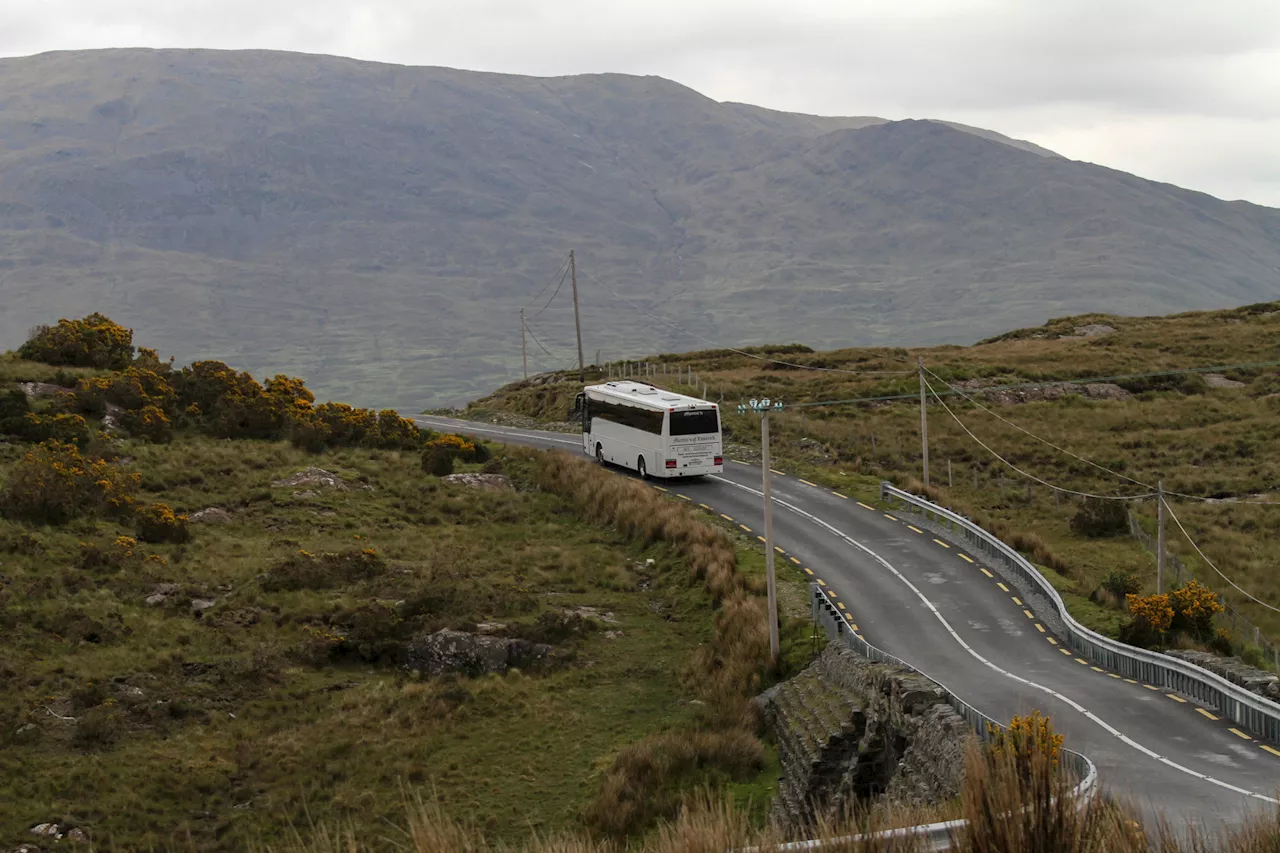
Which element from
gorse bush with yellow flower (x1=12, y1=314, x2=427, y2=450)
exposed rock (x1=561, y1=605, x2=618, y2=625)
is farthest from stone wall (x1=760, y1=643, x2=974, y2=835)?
gorse bush with yellow flower (x1=12, y1=314, x2=427, y2=450)

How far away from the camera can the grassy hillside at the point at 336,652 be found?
77.4 ft

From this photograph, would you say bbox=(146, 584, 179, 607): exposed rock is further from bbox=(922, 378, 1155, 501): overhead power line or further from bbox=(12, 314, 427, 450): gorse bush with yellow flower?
bbox=(922, 378, 1155, 501): overhead power line

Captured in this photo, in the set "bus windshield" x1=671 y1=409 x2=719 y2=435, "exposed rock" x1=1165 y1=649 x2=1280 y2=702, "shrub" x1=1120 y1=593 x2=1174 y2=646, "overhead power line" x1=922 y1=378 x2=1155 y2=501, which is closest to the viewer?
"exposed rock" x1=1165 y1=649 x2=1280 y2=702

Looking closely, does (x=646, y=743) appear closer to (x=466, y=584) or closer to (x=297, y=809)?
(x=297, y=809)

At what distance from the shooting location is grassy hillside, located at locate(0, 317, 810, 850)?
929 inches

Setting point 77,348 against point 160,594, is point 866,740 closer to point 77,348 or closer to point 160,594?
point 160,594

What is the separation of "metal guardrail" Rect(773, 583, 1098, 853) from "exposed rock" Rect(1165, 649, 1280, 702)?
15.5ft

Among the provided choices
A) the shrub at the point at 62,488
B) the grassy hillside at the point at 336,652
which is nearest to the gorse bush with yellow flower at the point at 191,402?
the grassy hillside at the point at 336,652

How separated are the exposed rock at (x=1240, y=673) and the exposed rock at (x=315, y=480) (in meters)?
30.7

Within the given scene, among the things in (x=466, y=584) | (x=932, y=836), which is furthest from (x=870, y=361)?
(x=932, y=836)

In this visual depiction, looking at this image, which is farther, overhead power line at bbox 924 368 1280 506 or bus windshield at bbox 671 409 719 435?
bus windshield at bbox 671 409 719 435

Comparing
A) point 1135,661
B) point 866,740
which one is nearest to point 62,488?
point 866,740

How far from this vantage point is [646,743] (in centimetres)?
2584

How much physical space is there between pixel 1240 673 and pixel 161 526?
97.0 feet
